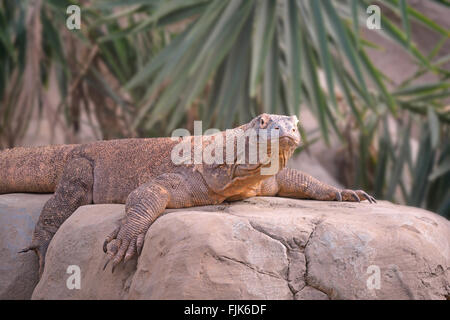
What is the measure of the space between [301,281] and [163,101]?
187 inches

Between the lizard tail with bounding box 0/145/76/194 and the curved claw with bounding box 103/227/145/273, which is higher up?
the lizard tail with bounding box 0/145/76/194

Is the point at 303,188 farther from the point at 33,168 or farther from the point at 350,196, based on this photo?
the point at 33,168

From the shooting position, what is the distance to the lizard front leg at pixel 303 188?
4543mm

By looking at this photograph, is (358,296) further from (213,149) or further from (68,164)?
(68,164)

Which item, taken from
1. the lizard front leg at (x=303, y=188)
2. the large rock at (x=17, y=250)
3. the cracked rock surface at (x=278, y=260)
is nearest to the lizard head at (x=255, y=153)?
the cracked rock surface at (x=278, y=260)

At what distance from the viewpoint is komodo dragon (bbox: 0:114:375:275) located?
3.62 m

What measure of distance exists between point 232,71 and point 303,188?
10.5 feet

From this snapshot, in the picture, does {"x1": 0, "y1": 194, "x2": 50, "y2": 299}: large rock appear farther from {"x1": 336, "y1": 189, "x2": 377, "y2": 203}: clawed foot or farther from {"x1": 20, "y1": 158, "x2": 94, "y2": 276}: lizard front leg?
{"x1": 336, "y1": 189, "x2": 377, "y2": 203}: clawed foot

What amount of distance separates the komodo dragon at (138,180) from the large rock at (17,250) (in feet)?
0.37

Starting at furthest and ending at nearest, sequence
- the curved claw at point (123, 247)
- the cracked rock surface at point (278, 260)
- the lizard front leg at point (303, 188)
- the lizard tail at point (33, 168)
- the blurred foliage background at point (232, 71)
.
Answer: the blurred foliage background at point (232, 71) → the lizard tail at point (33, 168) → the lizard front leg at point (303, 188) → the curved claw at point (123, 247) → the cracked rock surface at point (278, 260)

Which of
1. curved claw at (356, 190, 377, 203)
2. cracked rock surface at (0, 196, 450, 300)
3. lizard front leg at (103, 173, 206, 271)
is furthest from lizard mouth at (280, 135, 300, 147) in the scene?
curved claw at (356, 190, 377, 203)

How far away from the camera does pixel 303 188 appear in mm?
4645

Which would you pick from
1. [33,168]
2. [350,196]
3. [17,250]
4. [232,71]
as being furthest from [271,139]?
[232,71]

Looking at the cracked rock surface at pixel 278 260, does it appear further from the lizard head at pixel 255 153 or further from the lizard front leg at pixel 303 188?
the lizard front leg at pixel 303 188
